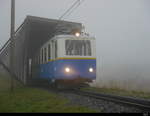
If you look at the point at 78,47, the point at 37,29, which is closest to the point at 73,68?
the point at 78,47

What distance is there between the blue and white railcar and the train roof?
15.0 feet

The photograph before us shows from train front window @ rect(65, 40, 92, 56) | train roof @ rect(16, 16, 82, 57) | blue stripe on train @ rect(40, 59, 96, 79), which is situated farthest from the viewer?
train roof @ rect(16, 16, 82, 57)

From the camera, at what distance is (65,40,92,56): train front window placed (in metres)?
10.9

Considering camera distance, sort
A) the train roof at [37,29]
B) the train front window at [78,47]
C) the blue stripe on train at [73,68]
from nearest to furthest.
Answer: the blue stripe on train at [73,68]
the train front window at [78,47]
the train roof at [37,29]

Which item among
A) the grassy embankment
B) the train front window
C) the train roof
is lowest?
the grassy embankment

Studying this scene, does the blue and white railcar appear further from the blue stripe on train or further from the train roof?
the train roof

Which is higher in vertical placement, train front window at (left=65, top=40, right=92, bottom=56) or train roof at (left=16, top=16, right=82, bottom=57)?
train roof at (left=16, top=16, right=82, bottom=57)

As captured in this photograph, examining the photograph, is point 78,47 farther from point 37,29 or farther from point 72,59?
point 37,29

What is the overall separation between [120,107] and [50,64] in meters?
6.25

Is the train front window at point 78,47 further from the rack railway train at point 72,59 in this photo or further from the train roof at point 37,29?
the train roof at point 37,29

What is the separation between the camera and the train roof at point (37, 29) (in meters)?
15.9

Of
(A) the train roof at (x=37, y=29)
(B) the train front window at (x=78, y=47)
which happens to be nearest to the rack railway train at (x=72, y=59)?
(B) the train front window at (x=78, y=47)

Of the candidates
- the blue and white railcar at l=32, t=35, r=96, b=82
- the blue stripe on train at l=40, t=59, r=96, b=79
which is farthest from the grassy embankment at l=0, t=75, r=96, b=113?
the blue and white railcar at l=32, t=35, r=96, b=82

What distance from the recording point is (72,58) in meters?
10.8
